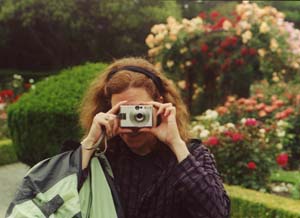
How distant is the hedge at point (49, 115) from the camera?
19.1 ft

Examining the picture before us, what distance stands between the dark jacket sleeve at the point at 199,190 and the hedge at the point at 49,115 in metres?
3.79

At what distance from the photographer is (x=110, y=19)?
2170cm

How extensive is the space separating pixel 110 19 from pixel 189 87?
10.7m

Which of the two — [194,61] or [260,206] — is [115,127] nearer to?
[260,206]

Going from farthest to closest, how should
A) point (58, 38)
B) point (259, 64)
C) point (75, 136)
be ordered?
point (58, 38) < point (259, 64) < point (75, 136)

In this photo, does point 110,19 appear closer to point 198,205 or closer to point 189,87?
point 189,87

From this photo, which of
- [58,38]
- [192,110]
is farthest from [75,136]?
[58,38]

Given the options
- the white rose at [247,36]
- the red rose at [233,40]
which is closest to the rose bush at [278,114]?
the white rose at [247,36]

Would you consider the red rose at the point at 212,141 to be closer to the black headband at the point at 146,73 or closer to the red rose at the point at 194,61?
the black headband at the point at 146,73

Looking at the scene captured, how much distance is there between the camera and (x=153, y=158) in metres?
2.00

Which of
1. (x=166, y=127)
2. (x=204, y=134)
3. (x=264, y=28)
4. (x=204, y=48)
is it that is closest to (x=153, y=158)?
(x=166, y=127)

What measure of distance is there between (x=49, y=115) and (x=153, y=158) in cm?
396

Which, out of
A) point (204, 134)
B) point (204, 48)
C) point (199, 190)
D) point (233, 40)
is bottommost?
point (204, 134)

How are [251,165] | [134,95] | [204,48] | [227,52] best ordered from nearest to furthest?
[134,95] < [251,165] < [227,52] < [204,48]
